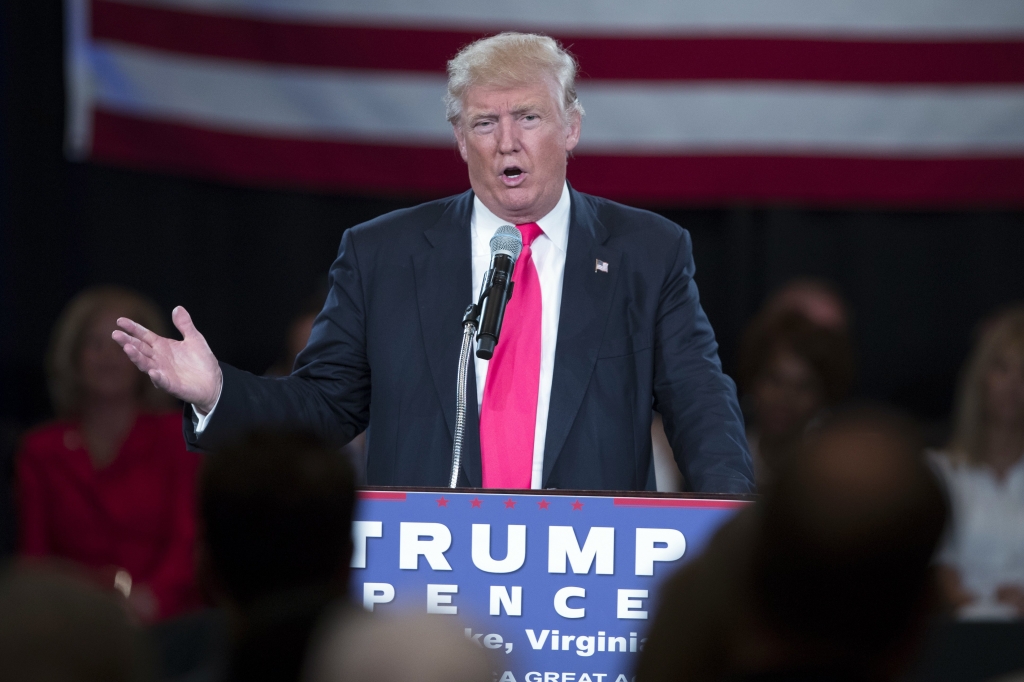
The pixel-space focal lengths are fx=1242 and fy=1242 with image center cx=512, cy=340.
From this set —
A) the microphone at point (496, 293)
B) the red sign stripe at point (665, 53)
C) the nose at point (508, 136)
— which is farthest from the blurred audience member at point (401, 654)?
the red sign stripe at point (665, 53)

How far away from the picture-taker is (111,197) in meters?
4.44

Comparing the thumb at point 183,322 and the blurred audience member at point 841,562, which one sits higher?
the thumb at point 183,322

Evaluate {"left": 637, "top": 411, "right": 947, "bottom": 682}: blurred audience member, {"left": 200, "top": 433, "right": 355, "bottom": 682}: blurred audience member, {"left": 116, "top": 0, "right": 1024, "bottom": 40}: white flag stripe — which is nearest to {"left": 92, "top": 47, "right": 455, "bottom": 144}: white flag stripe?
{"left": 116, "top": 0, "right": 1024, "bottom": 40}: white flag stripe

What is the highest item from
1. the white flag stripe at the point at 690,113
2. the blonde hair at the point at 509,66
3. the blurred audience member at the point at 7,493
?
the white flag stripe at the point at 690,113

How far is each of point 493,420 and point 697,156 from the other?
262cm

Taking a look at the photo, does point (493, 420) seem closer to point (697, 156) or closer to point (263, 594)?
point (263, 594)

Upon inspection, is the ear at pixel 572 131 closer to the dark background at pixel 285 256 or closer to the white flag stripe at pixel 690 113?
the white flag stripe at pixel 690 113

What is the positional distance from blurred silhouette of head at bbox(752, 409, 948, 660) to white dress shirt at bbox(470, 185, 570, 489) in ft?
3.80

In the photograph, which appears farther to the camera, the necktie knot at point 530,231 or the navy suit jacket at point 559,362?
the necktie knot at point 530,231

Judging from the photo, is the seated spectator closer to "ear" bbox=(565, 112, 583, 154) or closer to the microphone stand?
"ear" bbox=(565, 112, 583, 154)

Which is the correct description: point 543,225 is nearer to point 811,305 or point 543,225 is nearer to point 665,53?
point 811,305

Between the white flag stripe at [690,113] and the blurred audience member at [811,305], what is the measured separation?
0.54 meters

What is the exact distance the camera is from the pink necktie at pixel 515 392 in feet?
6.08

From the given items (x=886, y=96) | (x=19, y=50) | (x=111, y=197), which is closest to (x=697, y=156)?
(x=886, y=96)
